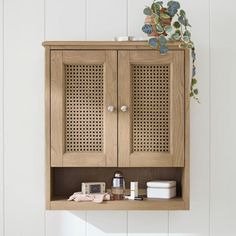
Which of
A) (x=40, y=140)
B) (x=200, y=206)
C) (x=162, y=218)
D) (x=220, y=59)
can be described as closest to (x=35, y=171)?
(x=40, y=140)

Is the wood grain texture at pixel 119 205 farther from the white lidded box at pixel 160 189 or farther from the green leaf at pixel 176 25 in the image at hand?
the green leaf at pixel 176 25

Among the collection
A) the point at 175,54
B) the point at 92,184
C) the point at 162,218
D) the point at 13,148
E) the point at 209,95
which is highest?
the point at 175,54

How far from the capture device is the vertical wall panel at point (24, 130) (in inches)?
93.3

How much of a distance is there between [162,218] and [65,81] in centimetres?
83

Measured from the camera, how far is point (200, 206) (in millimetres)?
2377

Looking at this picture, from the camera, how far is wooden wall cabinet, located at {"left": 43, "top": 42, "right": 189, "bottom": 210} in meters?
2.13

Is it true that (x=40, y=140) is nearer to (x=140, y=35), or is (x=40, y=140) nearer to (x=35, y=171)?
(x=35, y=171)

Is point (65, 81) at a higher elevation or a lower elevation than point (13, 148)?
higher

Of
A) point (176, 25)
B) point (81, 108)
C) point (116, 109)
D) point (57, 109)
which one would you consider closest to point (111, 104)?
point (116, 109)

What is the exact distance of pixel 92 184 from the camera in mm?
2203

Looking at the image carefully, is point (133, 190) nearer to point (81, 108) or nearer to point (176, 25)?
point (81, 108)

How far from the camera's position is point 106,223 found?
7.79 feet

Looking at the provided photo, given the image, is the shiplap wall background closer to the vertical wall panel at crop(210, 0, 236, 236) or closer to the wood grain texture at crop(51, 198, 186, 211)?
the vertical wall panel at crop(210, 0, 236, 236)

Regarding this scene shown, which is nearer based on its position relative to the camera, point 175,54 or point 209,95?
point 175,54
